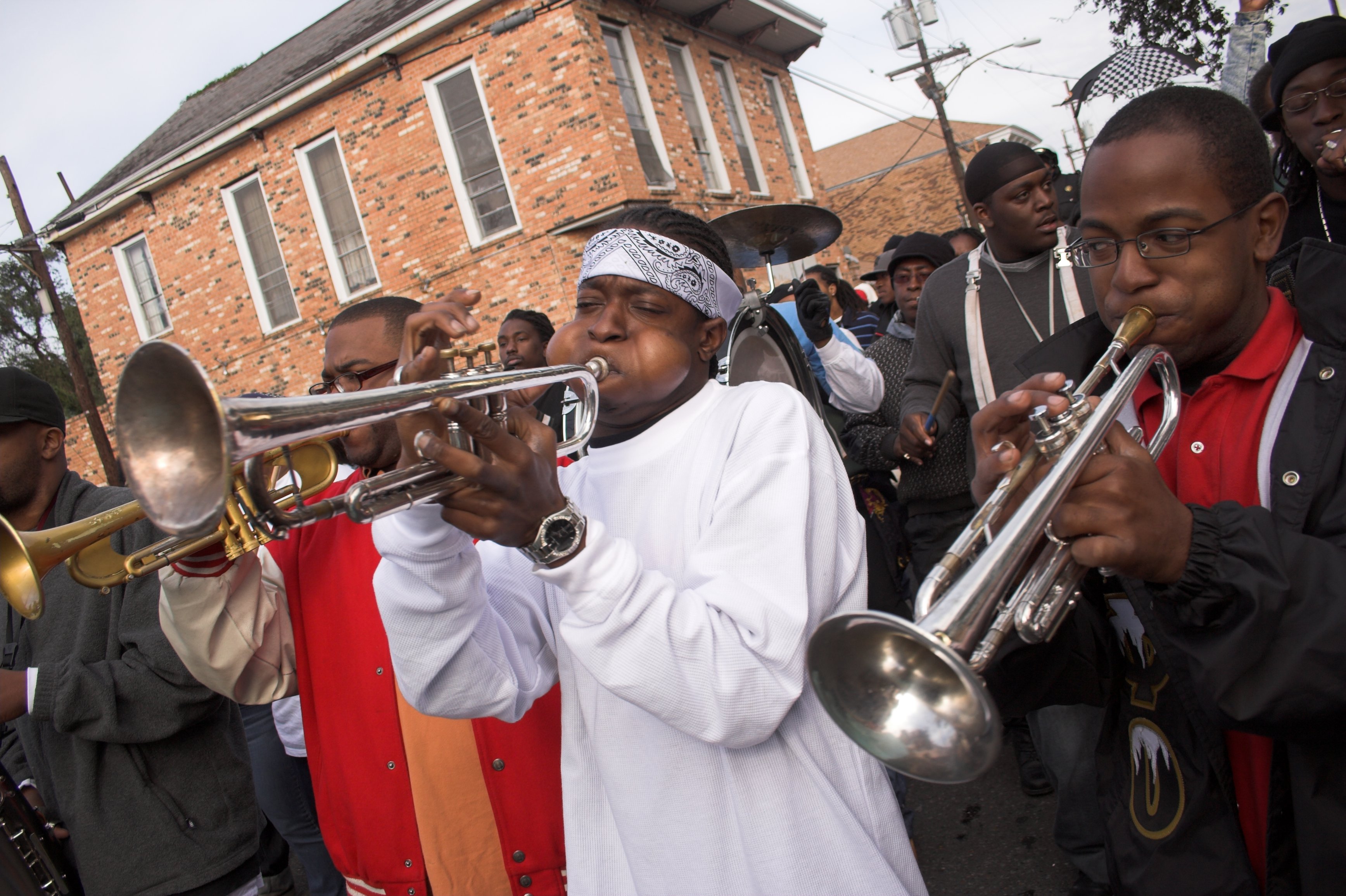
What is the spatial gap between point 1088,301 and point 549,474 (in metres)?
2.37

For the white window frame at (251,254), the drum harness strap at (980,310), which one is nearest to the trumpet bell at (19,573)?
the drum harness strap at (980,310)

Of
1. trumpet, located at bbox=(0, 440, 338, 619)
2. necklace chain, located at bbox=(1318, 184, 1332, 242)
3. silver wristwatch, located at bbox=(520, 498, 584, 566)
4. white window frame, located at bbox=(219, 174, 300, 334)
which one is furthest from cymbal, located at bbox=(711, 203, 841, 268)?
white window frame, located at bbox=(219, 174, 300, 334)

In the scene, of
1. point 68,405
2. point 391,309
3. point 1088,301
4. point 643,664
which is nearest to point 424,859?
point 643,664

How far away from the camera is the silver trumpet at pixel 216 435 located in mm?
1217

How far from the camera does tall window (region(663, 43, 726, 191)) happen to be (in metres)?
14.2

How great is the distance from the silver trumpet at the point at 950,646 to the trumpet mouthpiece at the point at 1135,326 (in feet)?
0.92

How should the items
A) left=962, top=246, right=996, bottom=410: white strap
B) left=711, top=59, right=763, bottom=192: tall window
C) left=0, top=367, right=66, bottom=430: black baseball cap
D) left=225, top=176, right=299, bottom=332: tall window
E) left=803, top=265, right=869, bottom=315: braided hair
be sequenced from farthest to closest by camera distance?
left=711, top=59, right=763, bottom=192: tall window
left=225, top=176, right=299, bottom=332: tall window
left=803, top=265, right=869, bottom=315: braided hair
left=962, top=246, right=996, bottom=410: white strap
left=0, top=367, right=66, bottom=430: black baseball cap

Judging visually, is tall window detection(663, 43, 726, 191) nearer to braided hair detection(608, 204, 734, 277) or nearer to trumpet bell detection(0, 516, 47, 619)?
braided hair detection(608, 204, 734, 277)

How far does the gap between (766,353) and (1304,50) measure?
2169mm

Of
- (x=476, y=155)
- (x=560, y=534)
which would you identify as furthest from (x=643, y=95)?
(x=560, y=534)

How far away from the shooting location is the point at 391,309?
2.67 m

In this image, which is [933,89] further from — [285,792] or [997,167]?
[285,792]

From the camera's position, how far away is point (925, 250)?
522cm

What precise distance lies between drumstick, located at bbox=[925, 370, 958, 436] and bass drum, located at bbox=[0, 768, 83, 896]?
3.23m
